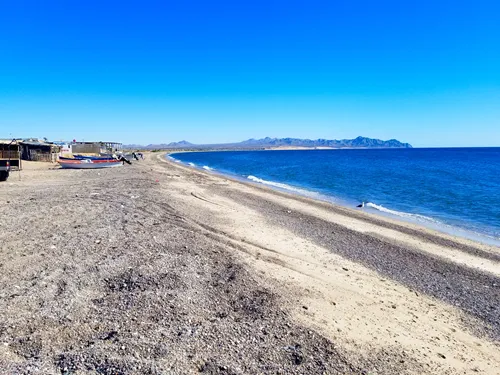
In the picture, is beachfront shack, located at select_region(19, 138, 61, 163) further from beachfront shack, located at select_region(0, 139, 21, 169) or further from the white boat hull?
beachfront shack, located at select_region(0, 139, 21, 169)

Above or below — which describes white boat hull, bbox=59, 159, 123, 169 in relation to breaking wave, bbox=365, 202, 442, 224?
above

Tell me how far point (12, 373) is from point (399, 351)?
18.0 feet

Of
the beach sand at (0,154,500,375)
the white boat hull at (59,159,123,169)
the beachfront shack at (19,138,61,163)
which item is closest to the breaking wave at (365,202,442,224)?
the beach sand at (0,154,500,375)

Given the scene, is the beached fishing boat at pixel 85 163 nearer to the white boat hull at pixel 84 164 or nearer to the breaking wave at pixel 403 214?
the white boat hull at pixel 84 164

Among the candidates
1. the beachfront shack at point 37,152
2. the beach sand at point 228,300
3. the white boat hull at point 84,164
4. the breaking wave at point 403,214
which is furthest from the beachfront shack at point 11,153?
the breaking wave at point 403,214

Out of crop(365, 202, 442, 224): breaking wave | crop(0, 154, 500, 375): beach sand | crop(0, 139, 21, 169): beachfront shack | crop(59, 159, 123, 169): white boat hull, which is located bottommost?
crop(365, 202, 442, 224): breaking wave

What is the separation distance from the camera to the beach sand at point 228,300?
16.1 ft

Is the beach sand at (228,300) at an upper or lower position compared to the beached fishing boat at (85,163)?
lower

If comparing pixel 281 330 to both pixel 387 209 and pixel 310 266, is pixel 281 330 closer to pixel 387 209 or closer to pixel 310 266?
pixel 310 266

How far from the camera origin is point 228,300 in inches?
263

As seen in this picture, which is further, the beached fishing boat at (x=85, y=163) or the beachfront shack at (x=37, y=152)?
the beachfront shack at (x=37, y=152)

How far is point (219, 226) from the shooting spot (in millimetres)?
13367

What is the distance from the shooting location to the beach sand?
4914mm

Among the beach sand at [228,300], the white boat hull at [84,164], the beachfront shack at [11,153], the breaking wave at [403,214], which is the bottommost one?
the breaking wave at [403,214]
